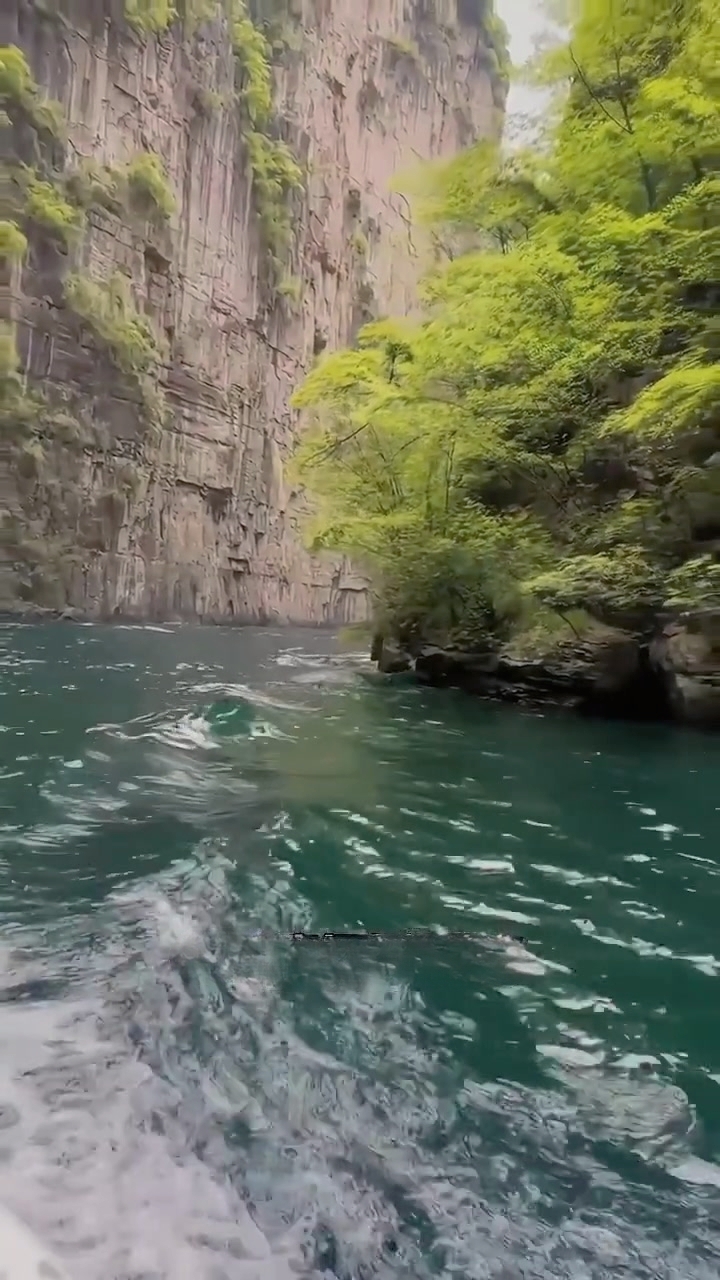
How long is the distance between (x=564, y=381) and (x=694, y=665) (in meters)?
4.23

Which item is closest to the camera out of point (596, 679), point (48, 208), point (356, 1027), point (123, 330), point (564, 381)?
point (356, 1027)

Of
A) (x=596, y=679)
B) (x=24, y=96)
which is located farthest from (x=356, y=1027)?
(x=24, y=96)

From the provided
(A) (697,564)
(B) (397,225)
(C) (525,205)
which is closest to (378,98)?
(B) (397,225)

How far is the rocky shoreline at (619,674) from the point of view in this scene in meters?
10.7

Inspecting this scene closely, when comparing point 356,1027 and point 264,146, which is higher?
point 264,146

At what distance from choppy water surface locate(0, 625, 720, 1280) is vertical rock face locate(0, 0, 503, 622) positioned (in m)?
14.5

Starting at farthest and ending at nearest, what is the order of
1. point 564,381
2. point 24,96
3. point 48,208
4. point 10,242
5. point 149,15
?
point 149,15 < point 48,208 < point 24,96 < point 10,242 < point 564,381

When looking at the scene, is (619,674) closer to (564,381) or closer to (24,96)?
(564,381)

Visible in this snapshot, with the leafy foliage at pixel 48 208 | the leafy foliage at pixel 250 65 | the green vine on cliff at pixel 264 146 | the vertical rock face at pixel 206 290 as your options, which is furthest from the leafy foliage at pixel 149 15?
the leafy foliage at pixel 48 208

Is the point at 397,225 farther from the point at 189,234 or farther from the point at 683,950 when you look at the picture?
the point at 683,950

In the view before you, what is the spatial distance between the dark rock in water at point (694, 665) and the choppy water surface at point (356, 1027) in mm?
3322

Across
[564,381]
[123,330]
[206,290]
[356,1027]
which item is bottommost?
[356,1027]

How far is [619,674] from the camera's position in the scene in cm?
1226

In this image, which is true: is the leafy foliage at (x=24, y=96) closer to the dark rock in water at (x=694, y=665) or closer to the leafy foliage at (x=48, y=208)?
the leafy foliage at (x=48, y=208)
